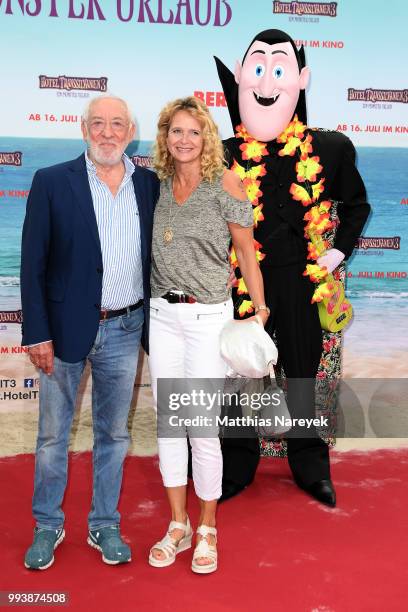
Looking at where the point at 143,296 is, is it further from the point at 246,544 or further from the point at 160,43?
the point at 160,43

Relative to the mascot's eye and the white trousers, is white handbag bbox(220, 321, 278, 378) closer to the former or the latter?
the white trousers

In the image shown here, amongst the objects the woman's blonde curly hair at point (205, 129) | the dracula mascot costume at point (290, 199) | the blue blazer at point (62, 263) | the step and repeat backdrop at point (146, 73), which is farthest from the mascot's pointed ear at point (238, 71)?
the blue blazer at point (62, 263)

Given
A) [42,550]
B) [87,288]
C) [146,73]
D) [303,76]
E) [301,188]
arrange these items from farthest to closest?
[146,73] < [303,76] < [301,188] < [42,550] < [87,288]

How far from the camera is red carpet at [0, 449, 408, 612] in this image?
2.28m

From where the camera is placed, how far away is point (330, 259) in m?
3.05

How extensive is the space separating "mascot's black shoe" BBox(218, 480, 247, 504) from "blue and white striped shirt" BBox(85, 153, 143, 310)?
→ 3.58ft

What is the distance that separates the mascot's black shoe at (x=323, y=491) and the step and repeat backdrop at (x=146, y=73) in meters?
1.20

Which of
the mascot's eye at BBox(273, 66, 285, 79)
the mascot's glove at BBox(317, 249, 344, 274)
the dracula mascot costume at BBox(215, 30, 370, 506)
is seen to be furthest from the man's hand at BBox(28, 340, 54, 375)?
the mascot's eye at BBox(273, 66, 285, 79)

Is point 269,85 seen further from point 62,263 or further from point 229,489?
point 229,489

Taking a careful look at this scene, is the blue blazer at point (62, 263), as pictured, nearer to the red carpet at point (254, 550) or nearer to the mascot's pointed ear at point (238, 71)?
the red carpet at point (254, 550)

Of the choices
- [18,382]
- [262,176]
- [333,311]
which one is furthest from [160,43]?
[18,382]

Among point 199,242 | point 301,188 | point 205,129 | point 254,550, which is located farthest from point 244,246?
point 254,550

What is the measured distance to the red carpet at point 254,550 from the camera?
228cm

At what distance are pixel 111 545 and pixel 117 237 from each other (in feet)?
3.42
